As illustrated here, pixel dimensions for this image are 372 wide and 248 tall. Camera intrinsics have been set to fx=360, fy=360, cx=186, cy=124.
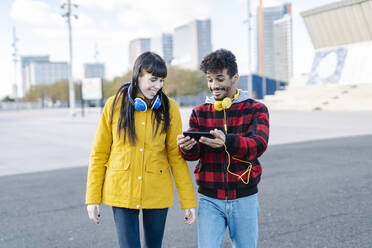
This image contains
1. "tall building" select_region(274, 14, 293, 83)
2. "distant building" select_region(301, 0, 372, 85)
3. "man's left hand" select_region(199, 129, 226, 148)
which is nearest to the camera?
"man's left hand" select_region(199, 129, 226, 148)

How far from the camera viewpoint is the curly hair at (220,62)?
221 cm

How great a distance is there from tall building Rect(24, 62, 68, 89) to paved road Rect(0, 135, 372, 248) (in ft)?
508

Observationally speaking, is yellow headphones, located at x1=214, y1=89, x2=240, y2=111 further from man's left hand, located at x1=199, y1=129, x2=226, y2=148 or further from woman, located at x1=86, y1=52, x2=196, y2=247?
woman, located at x1=86, y1=52, x2=196, y2=247

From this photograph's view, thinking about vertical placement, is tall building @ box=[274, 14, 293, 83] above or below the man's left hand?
above

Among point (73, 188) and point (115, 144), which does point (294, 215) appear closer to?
point (115, 144)

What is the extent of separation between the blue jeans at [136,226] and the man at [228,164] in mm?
312

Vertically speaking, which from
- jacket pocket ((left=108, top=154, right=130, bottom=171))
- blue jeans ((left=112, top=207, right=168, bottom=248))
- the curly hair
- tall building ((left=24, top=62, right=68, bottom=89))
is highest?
tall building ((left=24, top=62, right=68, bottom=89))

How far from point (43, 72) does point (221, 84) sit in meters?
170

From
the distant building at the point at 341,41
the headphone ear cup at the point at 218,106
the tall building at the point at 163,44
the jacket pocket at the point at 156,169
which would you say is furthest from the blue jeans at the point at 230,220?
the tall building at the point at 163,44

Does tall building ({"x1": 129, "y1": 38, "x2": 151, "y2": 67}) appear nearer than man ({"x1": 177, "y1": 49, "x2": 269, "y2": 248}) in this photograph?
No

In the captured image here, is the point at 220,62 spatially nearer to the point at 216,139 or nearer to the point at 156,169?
the point at 216,139

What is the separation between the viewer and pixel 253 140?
2152 mm

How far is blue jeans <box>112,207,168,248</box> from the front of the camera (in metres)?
2.33

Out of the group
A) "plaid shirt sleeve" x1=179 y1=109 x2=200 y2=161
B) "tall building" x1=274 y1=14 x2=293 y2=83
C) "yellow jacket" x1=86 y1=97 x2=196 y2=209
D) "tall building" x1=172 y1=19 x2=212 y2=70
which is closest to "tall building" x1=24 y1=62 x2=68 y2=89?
"tall building" x1=172 y1=19 x2=212 y2=70
